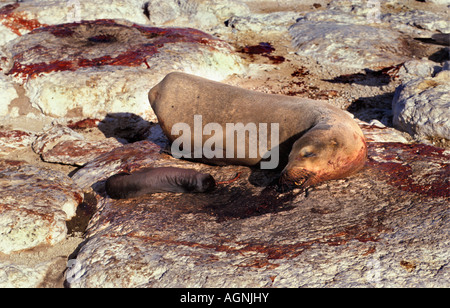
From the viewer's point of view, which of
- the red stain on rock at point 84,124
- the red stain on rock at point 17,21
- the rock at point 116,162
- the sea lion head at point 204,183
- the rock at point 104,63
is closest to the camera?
the sea lion head at point 204,183

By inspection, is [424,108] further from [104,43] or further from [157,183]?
[104,43]

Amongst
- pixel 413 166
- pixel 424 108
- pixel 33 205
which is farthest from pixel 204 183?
pixel 424 108

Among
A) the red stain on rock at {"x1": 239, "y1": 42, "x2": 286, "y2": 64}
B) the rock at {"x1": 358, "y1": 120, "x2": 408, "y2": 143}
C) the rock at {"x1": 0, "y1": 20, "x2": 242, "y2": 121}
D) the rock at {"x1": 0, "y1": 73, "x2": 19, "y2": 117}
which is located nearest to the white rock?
the rock at {"x1": 358, "y1": 120, "x2": 408, "y2": 143}

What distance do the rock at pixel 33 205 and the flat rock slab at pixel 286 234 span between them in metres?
0.36

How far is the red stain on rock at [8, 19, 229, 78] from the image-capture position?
27.8 ft

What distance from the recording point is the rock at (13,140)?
A: 278 inches

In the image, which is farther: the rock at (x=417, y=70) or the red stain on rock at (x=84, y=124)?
the rock at (x=417, y=70)

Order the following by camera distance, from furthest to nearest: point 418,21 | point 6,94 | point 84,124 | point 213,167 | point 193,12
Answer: point 193,12 < point 418,21 < point 6,94 < point 84,124 < point 213,167

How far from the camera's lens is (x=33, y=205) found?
493 cm

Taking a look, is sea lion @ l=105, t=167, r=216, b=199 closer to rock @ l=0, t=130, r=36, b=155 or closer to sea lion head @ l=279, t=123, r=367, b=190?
sea lion head @ l=279, t=123, r=367, b=190

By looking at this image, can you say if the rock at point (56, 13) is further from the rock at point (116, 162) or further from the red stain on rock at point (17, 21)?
the rock at point (116, 162)

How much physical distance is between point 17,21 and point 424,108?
27.1ft

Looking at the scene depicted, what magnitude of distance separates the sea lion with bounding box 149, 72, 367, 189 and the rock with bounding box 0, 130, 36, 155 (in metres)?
2.34

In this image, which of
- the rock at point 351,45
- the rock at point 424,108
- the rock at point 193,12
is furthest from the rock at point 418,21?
the rock at point 424,108
